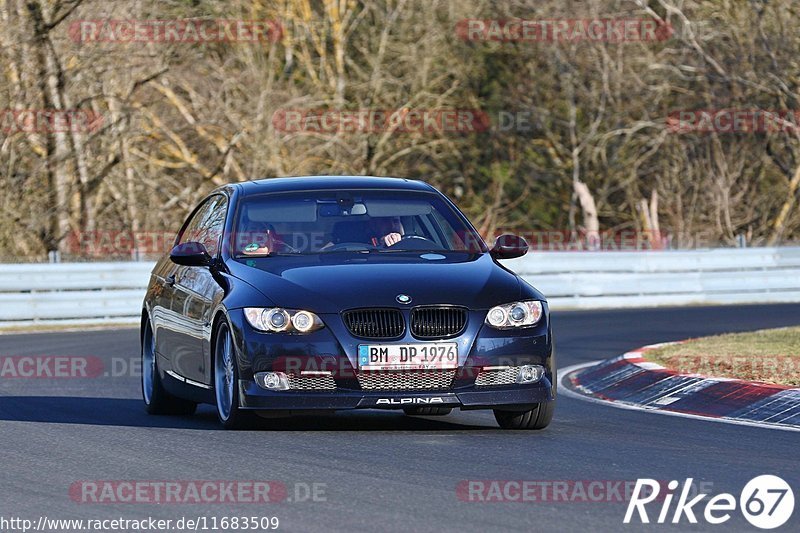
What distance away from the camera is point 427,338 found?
9406mm

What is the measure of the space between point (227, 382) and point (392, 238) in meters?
1.47

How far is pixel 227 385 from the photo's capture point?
32.8 feet

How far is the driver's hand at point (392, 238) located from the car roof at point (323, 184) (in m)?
0.49

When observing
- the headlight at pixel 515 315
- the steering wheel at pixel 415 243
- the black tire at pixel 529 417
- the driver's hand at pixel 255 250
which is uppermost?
the driver's hand at pixel 255 250

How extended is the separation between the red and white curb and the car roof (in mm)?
2275

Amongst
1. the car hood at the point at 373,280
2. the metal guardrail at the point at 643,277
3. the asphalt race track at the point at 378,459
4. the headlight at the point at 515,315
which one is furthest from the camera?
the metal guardrail at the point at 643,277

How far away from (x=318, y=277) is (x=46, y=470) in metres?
2.09

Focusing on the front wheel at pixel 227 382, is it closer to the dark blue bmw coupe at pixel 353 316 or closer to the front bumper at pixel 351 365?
the dark blue bmw coupe at pixel 353 316

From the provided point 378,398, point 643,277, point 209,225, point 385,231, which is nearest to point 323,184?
point 385,231

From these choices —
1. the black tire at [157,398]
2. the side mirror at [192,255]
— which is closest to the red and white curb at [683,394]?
the black tire at [157,398]

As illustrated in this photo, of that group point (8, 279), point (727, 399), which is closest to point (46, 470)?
Result: point (727, 399)

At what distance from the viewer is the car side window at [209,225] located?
1102 centimetres

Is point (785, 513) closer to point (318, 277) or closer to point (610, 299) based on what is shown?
point (318, 277)

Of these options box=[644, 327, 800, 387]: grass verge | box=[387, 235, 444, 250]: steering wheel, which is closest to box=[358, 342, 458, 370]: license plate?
box=[387, 235, 444, 250]: steering wheel
